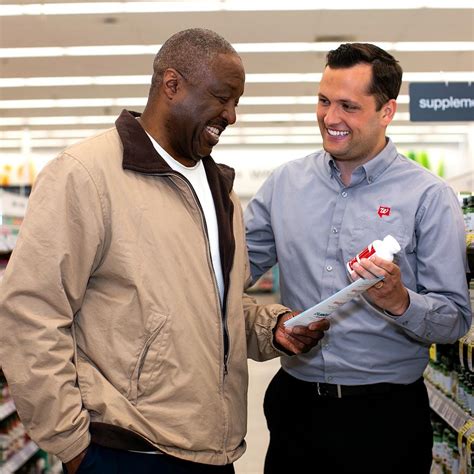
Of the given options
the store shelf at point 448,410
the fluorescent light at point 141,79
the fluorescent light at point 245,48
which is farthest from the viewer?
the fluorescent light at point 141,79

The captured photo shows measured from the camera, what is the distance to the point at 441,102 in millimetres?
6613

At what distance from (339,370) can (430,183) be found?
70 cm

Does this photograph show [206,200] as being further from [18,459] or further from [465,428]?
[18,459]

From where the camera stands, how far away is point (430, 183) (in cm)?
245

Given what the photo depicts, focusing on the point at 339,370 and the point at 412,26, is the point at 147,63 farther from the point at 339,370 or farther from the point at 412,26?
the point at 339,370

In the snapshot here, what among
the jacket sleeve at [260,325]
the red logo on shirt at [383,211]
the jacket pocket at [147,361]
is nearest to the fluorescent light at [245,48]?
the red logo on shirt at [383,211]

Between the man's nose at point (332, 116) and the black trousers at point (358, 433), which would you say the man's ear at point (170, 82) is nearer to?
the man's nose at point (332, 116)

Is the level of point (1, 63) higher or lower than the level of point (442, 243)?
higher

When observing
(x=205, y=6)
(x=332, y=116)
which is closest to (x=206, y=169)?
(x=332, y=116)

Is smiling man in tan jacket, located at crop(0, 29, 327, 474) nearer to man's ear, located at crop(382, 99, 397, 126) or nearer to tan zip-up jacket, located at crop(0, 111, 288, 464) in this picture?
tan zip-up jacket, located at crop(0, 111, 288, 464)

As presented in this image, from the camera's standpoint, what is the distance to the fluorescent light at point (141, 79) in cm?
1271

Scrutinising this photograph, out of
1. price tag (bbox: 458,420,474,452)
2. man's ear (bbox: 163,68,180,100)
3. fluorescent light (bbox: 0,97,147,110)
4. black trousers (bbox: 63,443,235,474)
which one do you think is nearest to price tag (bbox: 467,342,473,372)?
price tag (bbox: 458,420,474,452)

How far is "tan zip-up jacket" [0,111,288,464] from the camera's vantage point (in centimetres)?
176

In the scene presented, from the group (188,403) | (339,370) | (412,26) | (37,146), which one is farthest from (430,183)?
(37,146)
